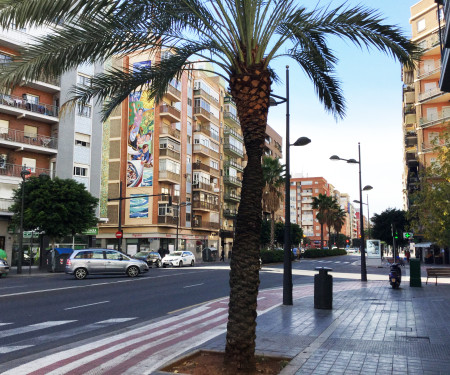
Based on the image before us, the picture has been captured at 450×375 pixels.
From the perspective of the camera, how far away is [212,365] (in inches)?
240

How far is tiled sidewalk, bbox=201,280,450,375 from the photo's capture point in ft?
20.1

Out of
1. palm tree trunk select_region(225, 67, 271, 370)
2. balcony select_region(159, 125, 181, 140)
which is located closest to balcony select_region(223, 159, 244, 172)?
balcony select_region(159, 125, 181, 140)

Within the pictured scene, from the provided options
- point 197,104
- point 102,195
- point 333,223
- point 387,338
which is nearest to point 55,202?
point 102,195

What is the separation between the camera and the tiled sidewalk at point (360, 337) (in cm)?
613

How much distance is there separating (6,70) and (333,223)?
257 feet

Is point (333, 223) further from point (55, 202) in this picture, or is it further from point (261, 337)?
point (261, 337)

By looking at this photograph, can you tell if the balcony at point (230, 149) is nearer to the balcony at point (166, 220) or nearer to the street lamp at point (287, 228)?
the balcony at point (166, 220)

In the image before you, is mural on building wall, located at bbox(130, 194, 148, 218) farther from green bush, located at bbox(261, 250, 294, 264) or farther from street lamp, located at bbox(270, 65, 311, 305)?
→ street lamp, located at bbox(270, 65, 311, 305)

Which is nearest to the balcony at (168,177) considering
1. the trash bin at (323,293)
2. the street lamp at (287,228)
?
the street lamp at (287,228)

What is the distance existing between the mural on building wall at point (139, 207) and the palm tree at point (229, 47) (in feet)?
148

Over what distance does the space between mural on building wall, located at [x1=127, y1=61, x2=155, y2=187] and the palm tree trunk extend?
47.7m

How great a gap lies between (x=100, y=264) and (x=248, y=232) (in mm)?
19604

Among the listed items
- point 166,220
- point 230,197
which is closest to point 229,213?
point 230,197

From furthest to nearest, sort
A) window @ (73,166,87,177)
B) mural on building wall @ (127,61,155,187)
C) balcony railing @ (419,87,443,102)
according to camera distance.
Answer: mural on building wall @ (127,61,155,187) → balcony railing @ (419,87,443,102) → window @ (73,166,87,177)
